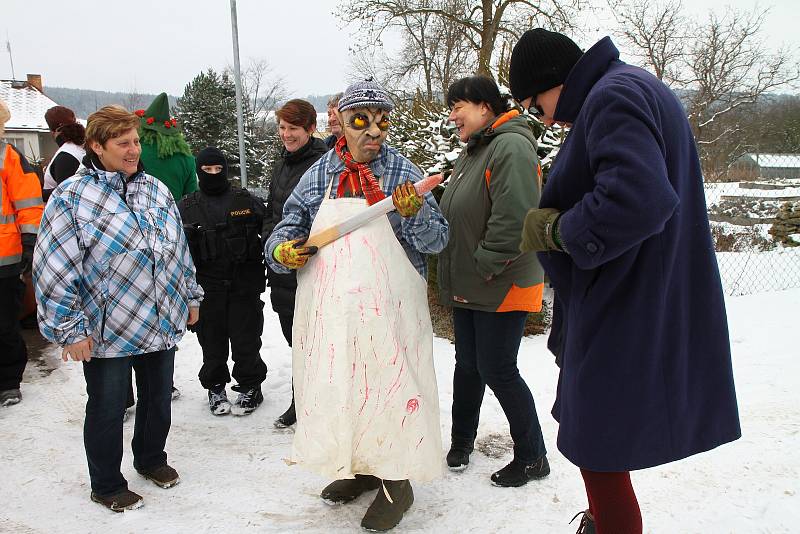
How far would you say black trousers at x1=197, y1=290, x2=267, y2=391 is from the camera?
13.6 feet

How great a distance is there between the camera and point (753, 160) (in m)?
25.9

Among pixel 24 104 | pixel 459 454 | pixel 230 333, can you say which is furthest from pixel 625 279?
pixel 24 104

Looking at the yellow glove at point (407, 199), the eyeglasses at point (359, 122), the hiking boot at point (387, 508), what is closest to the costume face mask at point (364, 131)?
the eyeglasses at point (359, 122)

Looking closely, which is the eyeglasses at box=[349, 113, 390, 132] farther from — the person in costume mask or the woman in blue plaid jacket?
the woman in blue plaid jacket

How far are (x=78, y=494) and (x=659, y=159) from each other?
327 centimetres

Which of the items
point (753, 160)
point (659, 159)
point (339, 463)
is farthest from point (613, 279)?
point (753, 160)

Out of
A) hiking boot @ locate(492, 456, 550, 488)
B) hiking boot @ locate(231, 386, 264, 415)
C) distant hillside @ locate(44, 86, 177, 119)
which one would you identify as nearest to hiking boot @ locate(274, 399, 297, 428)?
hiking boot @ locate(231, 386, 264, 415)

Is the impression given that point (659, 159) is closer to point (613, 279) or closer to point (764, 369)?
point (613, 279)

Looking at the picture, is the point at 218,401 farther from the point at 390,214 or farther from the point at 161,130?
the point at 390,214

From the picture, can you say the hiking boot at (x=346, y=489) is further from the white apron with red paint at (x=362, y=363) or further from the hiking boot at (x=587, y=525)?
the hiking boot at (x=587, y=525)

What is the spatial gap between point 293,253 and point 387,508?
1280mm

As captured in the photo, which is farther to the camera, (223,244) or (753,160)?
(753,160)

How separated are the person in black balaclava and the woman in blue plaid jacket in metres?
0.72

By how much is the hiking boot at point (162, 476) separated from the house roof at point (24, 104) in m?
34.9
